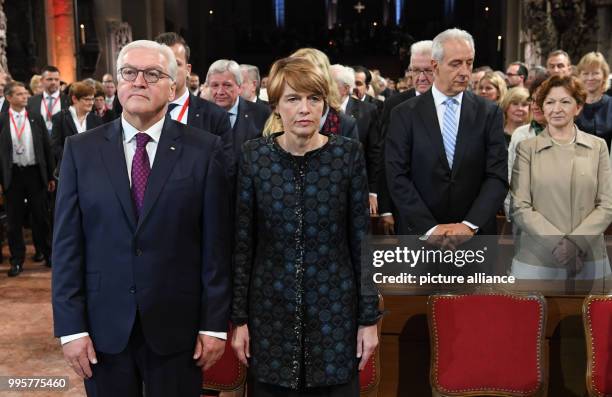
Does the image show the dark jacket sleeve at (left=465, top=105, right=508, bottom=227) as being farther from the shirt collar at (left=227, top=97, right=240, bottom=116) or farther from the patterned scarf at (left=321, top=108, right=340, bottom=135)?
the shirt collar at (left=227, top=97, right=240, bottom=116)

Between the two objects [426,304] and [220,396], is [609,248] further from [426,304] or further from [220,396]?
[220,396]

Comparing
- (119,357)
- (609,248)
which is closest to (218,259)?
(119,357)

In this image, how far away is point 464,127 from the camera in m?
3.25

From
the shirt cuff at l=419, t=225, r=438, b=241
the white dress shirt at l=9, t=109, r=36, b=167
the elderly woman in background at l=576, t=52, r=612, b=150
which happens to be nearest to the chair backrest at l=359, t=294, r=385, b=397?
the shirt cuff at l=419, t=225, r=438, b=241

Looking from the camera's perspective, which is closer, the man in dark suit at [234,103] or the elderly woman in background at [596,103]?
the man in dark suit at [234,103]

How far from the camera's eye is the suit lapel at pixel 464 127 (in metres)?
3.22

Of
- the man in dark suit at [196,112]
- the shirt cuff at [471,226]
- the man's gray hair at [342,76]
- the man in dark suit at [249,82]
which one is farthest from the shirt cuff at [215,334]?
the man in dark suit at [249,82]

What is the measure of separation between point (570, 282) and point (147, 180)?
193 cm

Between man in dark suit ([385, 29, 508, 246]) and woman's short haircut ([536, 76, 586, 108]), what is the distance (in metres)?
0.37

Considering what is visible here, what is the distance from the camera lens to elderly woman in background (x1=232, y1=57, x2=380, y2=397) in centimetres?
218

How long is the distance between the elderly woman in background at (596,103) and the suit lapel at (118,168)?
3.41m

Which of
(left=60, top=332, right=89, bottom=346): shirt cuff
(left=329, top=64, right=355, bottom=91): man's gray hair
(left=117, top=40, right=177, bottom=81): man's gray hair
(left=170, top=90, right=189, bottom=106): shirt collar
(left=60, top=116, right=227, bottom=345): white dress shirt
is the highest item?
(left=329, top=64, right=355, bottom=91): man's gray hair

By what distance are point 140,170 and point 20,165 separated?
15.4ft

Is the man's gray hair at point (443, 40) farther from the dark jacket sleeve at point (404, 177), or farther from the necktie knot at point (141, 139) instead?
the necktie knot at point (141, 139)
